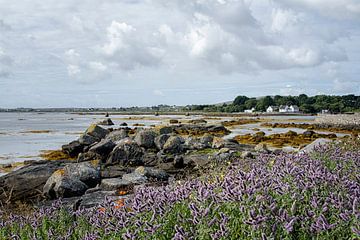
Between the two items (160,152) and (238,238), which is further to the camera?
(160,152)

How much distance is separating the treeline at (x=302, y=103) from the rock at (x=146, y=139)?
94274 millimetres

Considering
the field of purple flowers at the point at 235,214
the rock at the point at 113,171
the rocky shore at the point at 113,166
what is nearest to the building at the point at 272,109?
the rocky shore at the point at 113,166

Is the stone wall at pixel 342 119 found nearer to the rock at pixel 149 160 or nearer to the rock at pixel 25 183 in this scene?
the rock at pixel 149 160

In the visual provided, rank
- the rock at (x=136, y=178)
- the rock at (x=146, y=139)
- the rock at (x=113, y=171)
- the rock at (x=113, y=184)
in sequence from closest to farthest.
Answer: the rock at (x=113, y=184) < the rock at (x=136, y=178) < the rock at (x=113, y=171) < the rock at (x=146, y=139)

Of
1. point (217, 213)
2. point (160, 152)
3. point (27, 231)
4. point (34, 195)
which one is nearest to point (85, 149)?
point (160, 152)

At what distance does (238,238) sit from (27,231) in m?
3.14

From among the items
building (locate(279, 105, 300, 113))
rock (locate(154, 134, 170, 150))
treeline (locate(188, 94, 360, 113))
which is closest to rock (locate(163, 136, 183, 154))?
rock (locate(154, 134, 170, 150))

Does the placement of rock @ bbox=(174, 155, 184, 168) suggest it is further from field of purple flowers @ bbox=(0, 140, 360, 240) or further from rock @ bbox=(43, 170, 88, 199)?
field of purple flowers @ bbox=(0, 140, 360, 240)

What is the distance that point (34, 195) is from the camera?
1616 cm

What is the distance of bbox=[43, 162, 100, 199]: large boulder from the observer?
1538 cm

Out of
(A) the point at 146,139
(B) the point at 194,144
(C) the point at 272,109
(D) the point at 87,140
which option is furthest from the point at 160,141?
(C) the point at 272,109

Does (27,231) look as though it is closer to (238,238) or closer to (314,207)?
(238,238)

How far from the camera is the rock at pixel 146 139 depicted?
29234mm

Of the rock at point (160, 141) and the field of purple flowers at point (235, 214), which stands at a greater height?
the field of purple flowers at point (235, 214)
